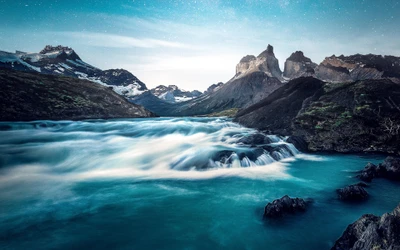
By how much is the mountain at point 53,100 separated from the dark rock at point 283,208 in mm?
32370

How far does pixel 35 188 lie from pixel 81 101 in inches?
1249

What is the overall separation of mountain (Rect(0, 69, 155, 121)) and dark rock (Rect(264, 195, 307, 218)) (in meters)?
32.4

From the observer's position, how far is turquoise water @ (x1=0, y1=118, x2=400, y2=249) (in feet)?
21.0

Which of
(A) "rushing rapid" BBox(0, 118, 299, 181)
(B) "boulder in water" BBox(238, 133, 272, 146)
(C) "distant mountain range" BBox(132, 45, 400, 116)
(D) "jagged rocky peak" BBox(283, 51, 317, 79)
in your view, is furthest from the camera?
(D) "jagged rocky peak" BBox(283, 51, 317, 79)

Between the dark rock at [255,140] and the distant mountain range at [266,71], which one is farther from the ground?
the distant mountain range at [266,71]

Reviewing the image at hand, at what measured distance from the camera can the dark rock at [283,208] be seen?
734 centimetres

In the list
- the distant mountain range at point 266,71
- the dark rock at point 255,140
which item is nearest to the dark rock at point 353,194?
the dark rock at point 255,140

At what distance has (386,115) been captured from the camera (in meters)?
16.3

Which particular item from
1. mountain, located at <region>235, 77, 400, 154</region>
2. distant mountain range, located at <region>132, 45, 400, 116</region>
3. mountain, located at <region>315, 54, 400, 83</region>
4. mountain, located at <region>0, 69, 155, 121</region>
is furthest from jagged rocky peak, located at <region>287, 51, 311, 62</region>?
mountain, located at <region>235, 77, 400, 154</region>

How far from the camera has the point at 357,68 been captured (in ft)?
468

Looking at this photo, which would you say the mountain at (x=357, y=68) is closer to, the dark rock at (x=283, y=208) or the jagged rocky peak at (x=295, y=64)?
the jagged rocky peak at (x=295, y=64)

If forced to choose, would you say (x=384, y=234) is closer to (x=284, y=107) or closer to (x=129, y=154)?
(x=129, y=154)

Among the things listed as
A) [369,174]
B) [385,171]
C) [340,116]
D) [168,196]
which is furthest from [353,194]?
[340,116]

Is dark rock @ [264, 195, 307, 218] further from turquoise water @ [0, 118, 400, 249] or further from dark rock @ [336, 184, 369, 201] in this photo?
dark rock @ [336, 184, 369, 201]
